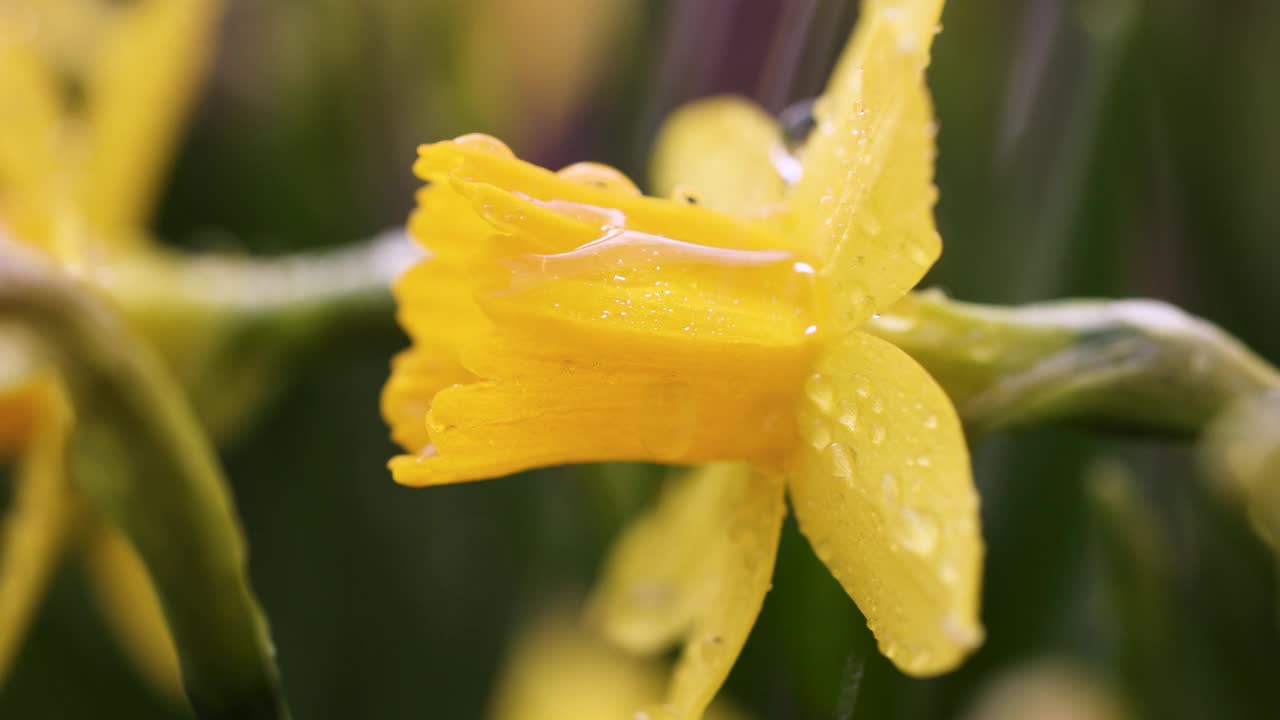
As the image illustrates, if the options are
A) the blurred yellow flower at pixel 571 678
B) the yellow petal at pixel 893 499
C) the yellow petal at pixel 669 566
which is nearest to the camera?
→ the yellow petal at pixel 893 499

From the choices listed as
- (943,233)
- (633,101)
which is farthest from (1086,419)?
(633,101)

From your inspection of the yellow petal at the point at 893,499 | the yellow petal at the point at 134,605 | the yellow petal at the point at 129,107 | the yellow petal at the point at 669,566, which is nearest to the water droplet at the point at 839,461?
the yellow petal at the point at 893,499

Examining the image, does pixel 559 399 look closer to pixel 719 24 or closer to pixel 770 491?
pixel 770 491

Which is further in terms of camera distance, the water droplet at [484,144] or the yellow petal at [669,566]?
the yellow petal at [669,566]

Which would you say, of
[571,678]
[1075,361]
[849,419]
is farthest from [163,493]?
[571,678]

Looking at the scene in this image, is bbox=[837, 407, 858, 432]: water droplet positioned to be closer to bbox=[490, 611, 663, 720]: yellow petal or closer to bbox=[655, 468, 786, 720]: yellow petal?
bbox=[655, 468, 786, 720]: yellow petal

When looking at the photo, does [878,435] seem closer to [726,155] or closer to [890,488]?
[890,488]

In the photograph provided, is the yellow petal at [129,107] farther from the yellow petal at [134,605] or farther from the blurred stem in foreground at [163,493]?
the blurred stem in foreground at [163,493]

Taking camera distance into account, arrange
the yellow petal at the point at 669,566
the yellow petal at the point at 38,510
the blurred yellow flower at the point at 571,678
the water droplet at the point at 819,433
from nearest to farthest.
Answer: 1. the water droplet at the point at 819,433
2. the yellow petal at the point at 669,566
3. the yellow petal at the point at 38,510
4. the blurred yellow flower at the point at 571,678
